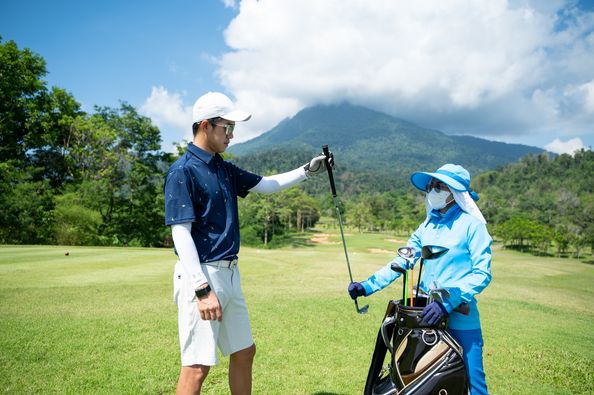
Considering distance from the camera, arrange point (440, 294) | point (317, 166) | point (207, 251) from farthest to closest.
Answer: point (317, 166), point (207, 251), point (440, 294)

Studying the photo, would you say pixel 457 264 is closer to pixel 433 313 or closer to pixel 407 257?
pixel 407 257

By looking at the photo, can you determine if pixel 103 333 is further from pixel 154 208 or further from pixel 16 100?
pixel 16 100

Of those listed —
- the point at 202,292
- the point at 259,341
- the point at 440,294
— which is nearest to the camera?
the point at 202,292

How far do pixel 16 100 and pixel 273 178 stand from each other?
4651 centimetres

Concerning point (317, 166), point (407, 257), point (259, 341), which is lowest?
point (259, 341)

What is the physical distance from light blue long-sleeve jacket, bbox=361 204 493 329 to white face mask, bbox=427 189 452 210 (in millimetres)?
87

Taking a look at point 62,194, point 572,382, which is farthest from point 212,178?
point 62,194

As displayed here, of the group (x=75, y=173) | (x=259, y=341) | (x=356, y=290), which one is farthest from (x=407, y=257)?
(x=75, y=173)

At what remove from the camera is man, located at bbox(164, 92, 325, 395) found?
8.90 ft

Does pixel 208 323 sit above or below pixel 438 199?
below

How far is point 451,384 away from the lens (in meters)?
2.71

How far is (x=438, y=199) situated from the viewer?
338 cm

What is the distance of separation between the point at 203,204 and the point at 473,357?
8.28 ft

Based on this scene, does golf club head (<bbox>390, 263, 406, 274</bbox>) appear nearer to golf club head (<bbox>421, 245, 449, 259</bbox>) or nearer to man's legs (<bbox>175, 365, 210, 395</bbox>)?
golf club head (<bbox>421, 245, 449, 259</bbox>)
